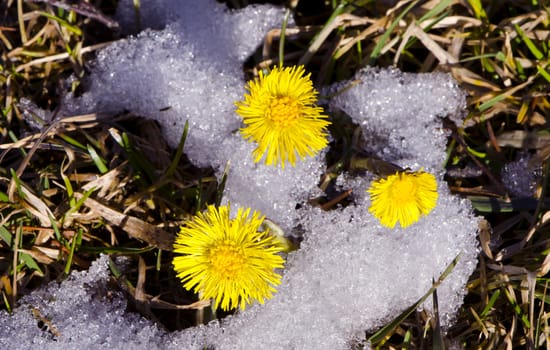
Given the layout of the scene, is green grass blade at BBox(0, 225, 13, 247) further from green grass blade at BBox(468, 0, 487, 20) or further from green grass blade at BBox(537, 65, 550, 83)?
green grass blade at BBox(537, 65, 550, 83)

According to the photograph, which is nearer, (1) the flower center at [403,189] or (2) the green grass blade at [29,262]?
(1) the flower center at [403,189]

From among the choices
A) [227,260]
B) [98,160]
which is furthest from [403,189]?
[98,160]

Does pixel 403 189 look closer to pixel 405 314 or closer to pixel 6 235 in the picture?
pixel 405 314

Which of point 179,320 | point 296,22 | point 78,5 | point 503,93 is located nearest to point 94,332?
point 179,320

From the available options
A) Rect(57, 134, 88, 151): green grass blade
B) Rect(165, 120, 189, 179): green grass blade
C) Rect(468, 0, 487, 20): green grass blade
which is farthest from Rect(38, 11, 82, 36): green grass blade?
Rect(468, 0, 487, 20): green grass blade

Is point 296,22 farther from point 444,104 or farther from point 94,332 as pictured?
point 94,332

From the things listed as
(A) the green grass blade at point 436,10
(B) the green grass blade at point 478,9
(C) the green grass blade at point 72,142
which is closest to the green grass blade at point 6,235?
(C) the green grass blade at point 72,142

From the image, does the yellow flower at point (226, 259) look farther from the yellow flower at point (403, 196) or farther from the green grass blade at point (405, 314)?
the green grass blade at point (405, 314)
